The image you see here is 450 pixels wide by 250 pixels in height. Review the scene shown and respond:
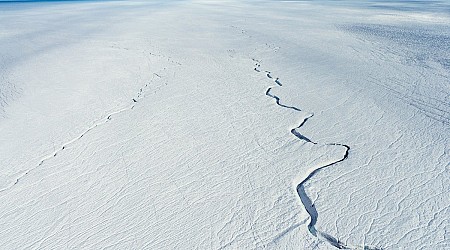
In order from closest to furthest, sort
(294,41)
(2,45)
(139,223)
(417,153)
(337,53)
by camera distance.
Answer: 1. (139,223)
2. (417,153)
3. (337,53)
4. (294,41)
5. (2,45)

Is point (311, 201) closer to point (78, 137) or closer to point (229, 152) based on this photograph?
point (229, 152)

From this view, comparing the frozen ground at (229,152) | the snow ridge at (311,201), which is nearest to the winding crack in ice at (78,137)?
the frozen ground at (229,152)

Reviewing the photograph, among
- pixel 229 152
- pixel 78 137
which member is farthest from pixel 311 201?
pixel 78 137

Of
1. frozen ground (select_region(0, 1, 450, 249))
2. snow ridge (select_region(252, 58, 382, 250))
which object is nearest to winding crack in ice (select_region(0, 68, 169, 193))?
frozen ground (select_region(0, 1, 450, 249))

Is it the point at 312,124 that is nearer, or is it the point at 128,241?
the point at 128,241

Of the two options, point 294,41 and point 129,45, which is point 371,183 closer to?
point 294,41

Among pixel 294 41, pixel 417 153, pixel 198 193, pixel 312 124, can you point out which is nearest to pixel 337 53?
pixel 294 41

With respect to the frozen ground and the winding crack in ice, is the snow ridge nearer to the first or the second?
the frozen ground

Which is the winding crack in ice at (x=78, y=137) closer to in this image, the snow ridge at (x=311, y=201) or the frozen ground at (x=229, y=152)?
the frozen ground at (x=229, y=152)

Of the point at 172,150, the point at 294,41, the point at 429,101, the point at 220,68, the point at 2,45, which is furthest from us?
the point at 2,45
